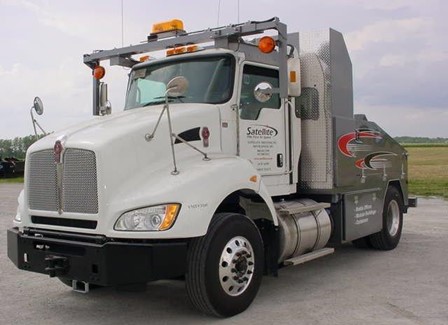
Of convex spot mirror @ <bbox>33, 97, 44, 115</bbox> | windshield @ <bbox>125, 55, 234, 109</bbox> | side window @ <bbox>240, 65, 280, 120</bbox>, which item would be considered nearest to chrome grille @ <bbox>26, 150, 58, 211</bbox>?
convex spot mirror @ <bbox>33, 97, 44, 115</bbox>

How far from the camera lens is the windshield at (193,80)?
252 inches

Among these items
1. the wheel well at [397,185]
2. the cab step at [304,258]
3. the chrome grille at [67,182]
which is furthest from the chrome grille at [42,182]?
the wheel well at [397,185]

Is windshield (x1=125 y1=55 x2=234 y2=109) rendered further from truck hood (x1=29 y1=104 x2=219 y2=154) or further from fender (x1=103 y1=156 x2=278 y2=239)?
fender (x1=103 y1=156 x2=278 y2=239)

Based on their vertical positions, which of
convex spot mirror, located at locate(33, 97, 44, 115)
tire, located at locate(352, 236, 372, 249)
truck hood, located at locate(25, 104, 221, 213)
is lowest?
tire, located at locate(352, 236, 372, 249)

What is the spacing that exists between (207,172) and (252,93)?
66.6 inches

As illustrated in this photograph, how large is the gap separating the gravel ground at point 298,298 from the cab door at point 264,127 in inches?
53.7

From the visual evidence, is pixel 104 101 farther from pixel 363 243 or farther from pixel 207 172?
pixel 363 243

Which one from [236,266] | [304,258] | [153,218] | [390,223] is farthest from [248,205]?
[390,223]

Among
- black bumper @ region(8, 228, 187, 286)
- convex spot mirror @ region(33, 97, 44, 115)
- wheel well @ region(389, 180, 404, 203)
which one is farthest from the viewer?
wheel well @ region(389, 180, 404, 203)

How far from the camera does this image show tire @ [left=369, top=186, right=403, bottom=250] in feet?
30.6

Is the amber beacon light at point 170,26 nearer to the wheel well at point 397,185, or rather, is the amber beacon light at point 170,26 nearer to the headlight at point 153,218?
the headlight at point 153,218

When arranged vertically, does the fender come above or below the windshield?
below

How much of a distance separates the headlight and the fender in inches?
1.7

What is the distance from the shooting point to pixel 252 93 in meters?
6.73
